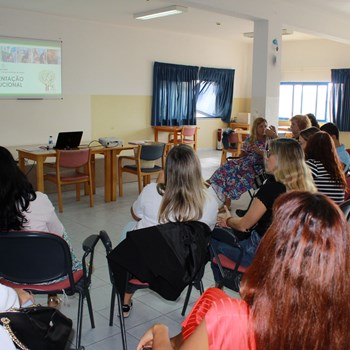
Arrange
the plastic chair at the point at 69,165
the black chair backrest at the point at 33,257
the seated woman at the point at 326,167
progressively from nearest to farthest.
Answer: the black chair backrest at the point at 33,257 → the seated woman at the point at 326,167 → the plastic chair at the point at 69,165

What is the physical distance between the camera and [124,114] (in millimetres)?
9586

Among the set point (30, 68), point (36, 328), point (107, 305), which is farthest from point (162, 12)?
point (36, 328)

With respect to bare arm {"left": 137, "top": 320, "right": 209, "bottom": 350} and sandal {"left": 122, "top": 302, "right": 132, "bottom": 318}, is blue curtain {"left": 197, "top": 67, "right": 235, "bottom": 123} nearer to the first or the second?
sandal {"left": 122, "top": 302, "right": 132, "bottom": 318}

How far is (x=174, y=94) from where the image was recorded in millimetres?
10422

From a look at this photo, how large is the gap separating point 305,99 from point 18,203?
10.1 metres

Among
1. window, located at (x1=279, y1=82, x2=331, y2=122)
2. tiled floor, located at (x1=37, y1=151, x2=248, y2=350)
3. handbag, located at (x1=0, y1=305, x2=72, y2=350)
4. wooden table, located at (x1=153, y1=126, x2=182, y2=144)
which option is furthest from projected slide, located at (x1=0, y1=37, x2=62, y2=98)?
handbag, located at (x1=0, y1=305, x2=72, y2=350)

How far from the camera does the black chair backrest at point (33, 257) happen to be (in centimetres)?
207

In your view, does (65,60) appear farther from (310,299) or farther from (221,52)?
(310,299)

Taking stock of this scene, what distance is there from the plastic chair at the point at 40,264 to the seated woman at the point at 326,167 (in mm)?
1844

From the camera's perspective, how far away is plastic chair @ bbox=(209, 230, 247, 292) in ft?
7.76

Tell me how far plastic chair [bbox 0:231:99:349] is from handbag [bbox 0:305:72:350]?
0.67 metres

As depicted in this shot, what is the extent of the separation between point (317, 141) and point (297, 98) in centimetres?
838

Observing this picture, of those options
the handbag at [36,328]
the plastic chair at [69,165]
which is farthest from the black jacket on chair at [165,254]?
the plastic chair at [69,165]

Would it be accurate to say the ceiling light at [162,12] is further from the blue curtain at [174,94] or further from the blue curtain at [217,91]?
the blue curtain at [217,91]
